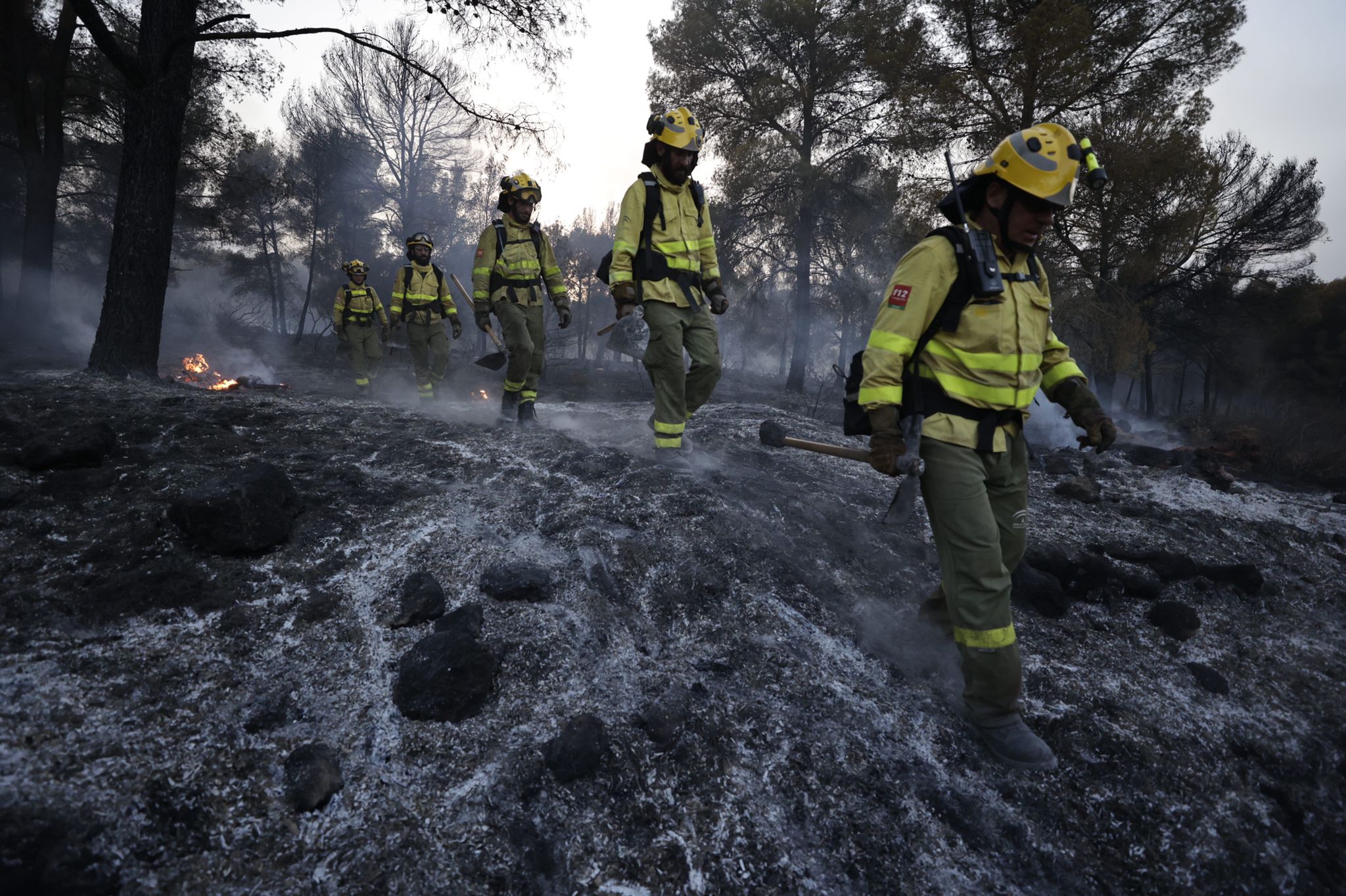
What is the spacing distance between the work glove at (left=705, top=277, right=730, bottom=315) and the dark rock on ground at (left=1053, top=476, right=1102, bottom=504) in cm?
328

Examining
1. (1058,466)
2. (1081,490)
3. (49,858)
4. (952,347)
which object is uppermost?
(952,347)

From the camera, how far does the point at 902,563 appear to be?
3.64 metres

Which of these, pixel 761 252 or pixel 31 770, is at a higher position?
pixel 761 252

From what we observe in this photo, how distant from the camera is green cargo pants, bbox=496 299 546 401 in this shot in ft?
19.3

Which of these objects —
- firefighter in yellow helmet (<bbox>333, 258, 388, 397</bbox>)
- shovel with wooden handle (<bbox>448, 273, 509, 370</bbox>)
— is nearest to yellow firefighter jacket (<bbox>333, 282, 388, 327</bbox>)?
firefighter in yellow helmet (<bbox>333, 258, 388, 397</bbox>)

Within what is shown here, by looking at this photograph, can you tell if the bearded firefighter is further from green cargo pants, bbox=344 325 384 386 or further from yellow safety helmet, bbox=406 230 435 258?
green cargo pants, bbox=344 325 384 386

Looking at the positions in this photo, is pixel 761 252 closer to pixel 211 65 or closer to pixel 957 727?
pixel 211 65

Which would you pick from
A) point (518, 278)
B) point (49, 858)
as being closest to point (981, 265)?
point (49, 858)

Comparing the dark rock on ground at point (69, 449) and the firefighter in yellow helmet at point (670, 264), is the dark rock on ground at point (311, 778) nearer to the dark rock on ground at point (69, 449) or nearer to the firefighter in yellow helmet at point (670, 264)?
the dark rock on ground at point (69, 449)

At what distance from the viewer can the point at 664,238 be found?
4336 mm

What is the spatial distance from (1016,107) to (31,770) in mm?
14921

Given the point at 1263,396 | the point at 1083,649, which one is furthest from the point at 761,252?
the point at 1263,396

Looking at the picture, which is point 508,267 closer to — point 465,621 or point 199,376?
point 465,621

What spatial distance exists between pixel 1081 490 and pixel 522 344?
514 centimetres
